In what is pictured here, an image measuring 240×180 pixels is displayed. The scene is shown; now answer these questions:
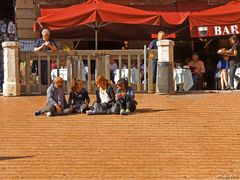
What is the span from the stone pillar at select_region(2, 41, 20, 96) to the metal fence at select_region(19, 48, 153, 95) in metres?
0.21

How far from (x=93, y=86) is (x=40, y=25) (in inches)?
127

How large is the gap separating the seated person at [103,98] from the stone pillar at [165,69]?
2272 mm

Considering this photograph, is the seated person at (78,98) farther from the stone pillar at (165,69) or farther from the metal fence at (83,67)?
the stone pillar at (165,69)

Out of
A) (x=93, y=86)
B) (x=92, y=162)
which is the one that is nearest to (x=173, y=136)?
(x=92, y=162)

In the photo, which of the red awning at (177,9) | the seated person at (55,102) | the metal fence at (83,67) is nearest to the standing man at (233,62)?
the metal fence at (83,67)

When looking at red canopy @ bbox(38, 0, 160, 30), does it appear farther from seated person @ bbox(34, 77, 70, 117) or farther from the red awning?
seated person @ bbox(34, 77, 70, 117)

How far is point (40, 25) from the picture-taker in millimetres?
17062

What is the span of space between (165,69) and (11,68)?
12.1 ft

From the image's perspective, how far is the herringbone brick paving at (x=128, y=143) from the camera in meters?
8.59

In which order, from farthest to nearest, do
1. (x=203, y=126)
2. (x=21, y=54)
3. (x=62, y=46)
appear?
1. (x=62, y=46)
2. (x=21, y=54)
3. (x=203, y=126)

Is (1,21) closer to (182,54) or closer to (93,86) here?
(182,54)

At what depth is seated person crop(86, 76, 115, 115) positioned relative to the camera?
12133 millimetres

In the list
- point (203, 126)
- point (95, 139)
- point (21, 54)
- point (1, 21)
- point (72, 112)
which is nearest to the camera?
point (95, 139)

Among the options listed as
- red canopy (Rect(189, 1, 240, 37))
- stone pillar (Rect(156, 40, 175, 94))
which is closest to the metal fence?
stone pillar (Rect(156, 40, 175, 94))
